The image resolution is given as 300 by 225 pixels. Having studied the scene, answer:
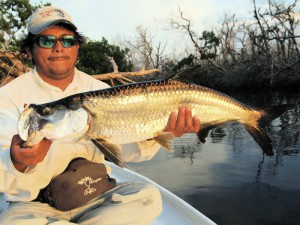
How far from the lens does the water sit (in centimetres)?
723

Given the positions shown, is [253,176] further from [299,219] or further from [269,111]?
[269,111]

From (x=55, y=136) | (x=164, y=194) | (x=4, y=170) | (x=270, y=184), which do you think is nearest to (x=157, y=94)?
(x=55, y=136)

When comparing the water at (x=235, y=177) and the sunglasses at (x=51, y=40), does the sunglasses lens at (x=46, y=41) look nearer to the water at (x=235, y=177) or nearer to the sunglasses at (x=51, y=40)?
the sunglasses at (x=51, y=40)

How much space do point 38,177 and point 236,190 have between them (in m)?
6.33

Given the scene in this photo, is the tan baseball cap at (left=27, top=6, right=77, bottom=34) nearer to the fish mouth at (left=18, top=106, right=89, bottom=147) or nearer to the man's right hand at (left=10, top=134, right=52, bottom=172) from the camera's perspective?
the fish mouth at (left=18, top=106, right=89, bottom=147)

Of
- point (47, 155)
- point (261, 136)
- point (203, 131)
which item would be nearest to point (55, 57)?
point (47, 155)

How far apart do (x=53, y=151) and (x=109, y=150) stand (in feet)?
2.11

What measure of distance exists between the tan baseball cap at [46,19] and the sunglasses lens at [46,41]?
0.25 ft

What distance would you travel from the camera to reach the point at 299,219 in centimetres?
669

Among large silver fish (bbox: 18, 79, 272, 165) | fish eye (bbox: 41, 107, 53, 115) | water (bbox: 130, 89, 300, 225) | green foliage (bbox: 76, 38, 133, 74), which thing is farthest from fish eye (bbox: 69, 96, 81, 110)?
green foliage (bbox: 76, 38, 133, 74)

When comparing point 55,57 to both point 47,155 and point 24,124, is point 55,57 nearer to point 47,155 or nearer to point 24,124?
point 47,155

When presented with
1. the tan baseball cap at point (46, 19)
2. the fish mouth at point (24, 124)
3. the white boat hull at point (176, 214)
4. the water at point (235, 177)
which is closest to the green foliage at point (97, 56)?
the water at point (235, 177)

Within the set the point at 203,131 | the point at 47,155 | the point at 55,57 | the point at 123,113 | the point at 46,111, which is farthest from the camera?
the point at 203,131

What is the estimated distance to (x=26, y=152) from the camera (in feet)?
8.32
